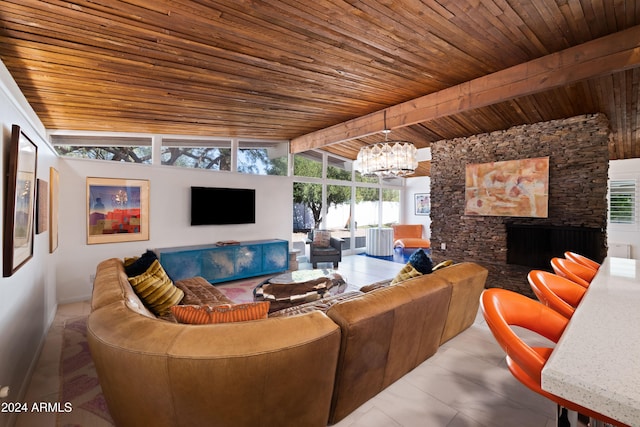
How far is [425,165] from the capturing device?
28.8 ft

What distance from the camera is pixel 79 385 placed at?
223 cm

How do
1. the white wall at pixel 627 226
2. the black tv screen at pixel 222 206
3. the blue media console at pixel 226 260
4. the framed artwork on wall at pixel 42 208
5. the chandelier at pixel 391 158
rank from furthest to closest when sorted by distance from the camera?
the white wall at pixel 627 226
the black tv screen at pixel 222 206
the blue media console at pixel 226 260
the chandelier at pixel 391 158
the framed artwork on wall at pixel 42 208

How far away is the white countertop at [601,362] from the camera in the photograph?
53 cm

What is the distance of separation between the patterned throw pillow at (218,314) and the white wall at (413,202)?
8.78 m

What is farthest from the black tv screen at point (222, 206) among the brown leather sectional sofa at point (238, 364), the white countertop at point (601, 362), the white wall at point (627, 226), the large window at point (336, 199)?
the white wall at point (627, 226)

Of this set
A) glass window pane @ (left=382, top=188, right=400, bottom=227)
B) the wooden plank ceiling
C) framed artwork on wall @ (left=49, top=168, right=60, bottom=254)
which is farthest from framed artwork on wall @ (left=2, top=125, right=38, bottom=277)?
glass window pane @ (left=382, top=188, right=400, bottom=227)

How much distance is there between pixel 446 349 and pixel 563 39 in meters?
2.96

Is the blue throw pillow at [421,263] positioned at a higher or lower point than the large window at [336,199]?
lower

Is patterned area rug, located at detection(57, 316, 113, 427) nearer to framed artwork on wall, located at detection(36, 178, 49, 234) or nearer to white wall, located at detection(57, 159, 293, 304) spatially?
framed artwork on wall, located at detection(36, 178, 49, 234)

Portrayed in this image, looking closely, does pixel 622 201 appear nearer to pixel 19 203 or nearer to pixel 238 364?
pixel 238 364

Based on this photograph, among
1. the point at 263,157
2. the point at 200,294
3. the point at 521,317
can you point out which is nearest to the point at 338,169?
the point at 263,157

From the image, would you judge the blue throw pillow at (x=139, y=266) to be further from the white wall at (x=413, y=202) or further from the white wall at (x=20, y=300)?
the white wall at (x=413, y=202)

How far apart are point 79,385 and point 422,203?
9405mm

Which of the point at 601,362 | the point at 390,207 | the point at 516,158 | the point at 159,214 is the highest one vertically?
the point at 516,158
